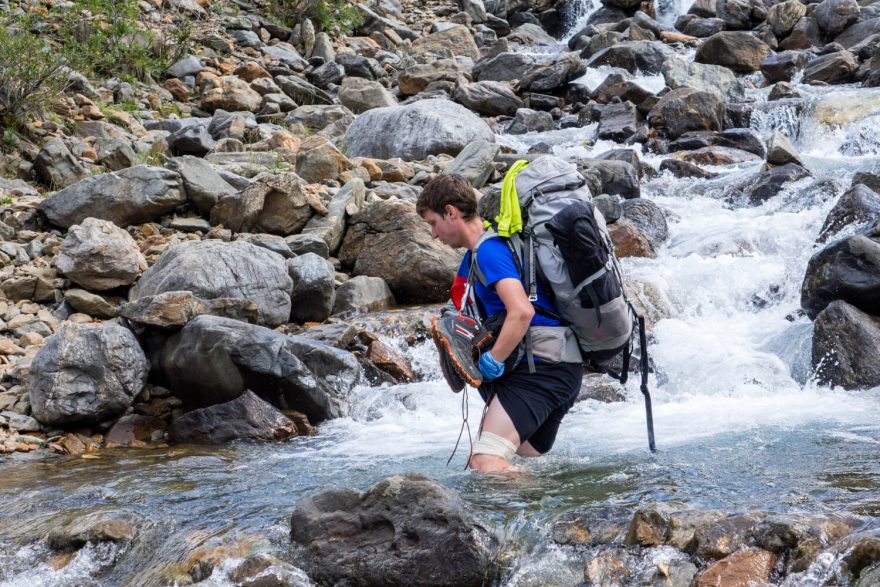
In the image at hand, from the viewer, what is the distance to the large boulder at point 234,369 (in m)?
6.79

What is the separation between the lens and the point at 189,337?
6922 mm

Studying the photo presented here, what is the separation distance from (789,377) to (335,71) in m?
14.7

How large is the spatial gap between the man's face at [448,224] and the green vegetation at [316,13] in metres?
20.1

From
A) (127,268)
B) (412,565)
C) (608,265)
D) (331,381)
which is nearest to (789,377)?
(331,381)

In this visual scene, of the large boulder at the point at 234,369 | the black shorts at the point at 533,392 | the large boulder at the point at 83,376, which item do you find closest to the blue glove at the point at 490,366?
the black shorts at the point at 533,392

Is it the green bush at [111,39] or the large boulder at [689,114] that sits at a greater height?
the green bush at [111,39]

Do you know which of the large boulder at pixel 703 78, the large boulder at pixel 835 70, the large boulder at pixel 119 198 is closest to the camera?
the large boulder at pixel 119 198

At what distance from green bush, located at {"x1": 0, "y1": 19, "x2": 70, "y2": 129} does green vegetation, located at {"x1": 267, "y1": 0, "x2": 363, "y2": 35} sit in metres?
10.9

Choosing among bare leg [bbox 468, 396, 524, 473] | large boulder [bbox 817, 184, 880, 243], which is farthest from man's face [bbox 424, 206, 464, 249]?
large boulder [bbox 817, 184, 880, 243]

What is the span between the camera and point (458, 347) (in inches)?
157

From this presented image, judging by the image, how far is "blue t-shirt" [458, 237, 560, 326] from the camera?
150 inches

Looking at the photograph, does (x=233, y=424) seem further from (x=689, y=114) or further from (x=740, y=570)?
(x=689, y=114)

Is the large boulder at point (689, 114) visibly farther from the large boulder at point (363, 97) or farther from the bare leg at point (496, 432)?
the bare leg at point (496, 432)

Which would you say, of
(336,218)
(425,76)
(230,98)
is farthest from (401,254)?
(425,76)
